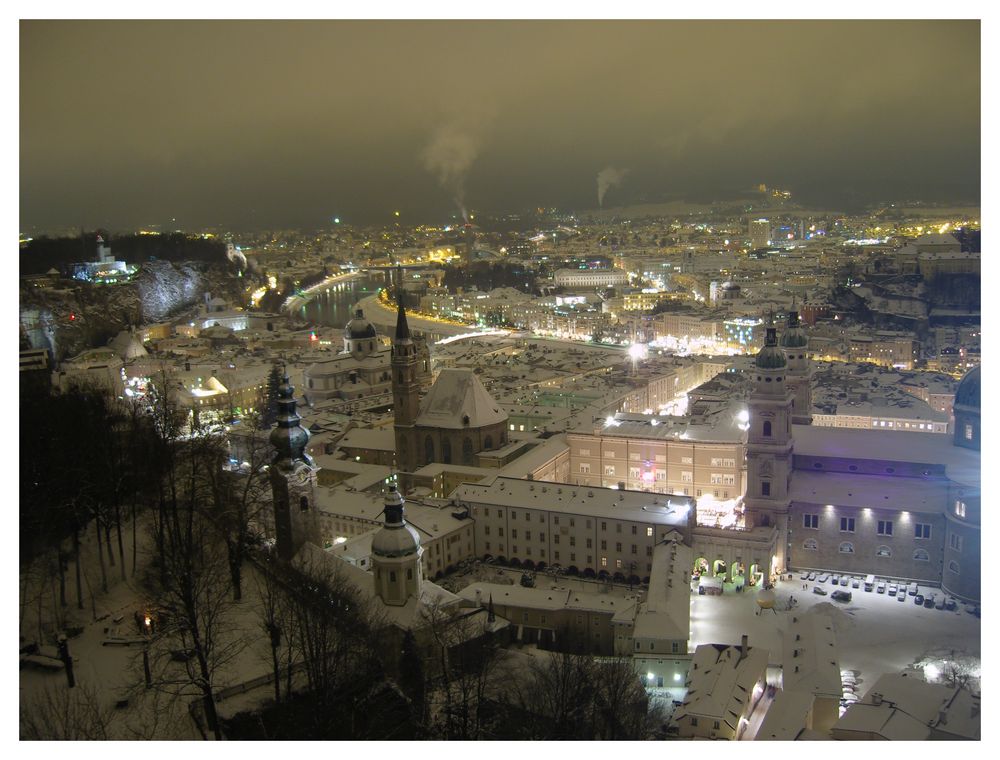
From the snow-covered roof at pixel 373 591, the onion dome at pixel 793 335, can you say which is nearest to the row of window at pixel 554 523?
the snow-covered roof at pixel 373 591

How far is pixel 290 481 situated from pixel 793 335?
9619 mm

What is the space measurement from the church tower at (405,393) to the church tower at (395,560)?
7156 mm

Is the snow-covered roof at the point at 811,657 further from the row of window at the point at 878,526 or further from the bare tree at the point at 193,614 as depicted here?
the bare tree at the point at 193,614

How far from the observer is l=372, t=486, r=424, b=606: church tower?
795 cm

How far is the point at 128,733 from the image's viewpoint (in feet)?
18.5

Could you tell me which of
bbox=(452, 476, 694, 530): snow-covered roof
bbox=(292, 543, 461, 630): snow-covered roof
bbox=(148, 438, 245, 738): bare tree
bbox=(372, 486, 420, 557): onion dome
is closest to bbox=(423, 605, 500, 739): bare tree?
bbox=(292, 543, 461, 630): snow-covered roof

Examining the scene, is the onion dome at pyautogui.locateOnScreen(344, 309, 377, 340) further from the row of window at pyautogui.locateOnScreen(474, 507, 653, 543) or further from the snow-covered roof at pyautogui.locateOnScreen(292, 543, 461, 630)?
the snow-covered roof at pyautogui.locateOnScreen(292, 543, 461, 630)

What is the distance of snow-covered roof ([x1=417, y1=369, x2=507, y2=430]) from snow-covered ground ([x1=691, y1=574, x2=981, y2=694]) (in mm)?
5129

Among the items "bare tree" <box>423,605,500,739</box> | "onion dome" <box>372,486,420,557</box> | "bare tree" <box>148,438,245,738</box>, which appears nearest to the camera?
"bare tree" <box>148,438,245,738</box>

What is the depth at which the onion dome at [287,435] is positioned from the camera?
852cm

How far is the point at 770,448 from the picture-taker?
12367 millimetres

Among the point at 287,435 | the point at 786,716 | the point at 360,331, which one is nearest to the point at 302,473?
the point at 287,435

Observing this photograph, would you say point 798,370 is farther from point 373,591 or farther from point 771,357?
point 373,591

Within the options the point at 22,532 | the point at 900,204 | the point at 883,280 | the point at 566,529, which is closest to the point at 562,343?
the point at 883,280
